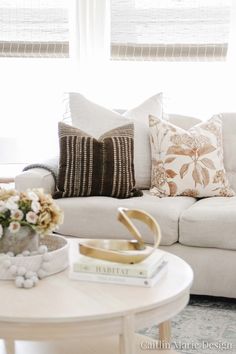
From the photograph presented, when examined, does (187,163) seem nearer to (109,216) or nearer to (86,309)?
(109,216)

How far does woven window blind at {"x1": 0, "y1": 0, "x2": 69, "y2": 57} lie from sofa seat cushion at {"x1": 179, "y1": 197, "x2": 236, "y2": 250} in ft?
6.07

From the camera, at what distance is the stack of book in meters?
1.91

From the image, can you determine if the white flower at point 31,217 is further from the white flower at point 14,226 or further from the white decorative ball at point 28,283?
the white decorative ball at point 28,283

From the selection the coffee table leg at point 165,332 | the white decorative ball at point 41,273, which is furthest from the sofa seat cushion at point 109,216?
the white decorative ball at point 41,273

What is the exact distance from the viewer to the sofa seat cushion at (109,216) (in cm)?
301

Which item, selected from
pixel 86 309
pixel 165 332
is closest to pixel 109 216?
pixel 165 332

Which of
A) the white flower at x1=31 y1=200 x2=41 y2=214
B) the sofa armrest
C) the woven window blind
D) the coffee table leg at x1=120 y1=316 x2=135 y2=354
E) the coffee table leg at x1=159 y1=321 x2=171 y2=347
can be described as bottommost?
the coffee table leg at x1=159 y1=321 x2=171 y2=347

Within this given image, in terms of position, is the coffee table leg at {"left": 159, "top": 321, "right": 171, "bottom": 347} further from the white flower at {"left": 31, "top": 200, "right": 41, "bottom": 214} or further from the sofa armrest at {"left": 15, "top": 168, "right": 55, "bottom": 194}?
the sofa armrest at {"left": 15, "top": 168, "right": 55, "bottom": 194}

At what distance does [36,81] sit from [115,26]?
2.22 ft

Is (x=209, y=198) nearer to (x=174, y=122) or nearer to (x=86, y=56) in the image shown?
(x=174, y=122)

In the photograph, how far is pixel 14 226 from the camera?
6.58 feet

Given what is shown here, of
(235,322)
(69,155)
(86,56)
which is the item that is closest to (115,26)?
(86,56)

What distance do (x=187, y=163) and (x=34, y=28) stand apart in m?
1.67

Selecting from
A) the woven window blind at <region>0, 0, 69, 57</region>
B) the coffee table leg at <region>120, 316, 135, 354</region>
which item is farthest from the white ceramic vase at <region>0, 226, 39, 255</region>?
the woven window blind at <region>0, 0, 69, 57</region>
